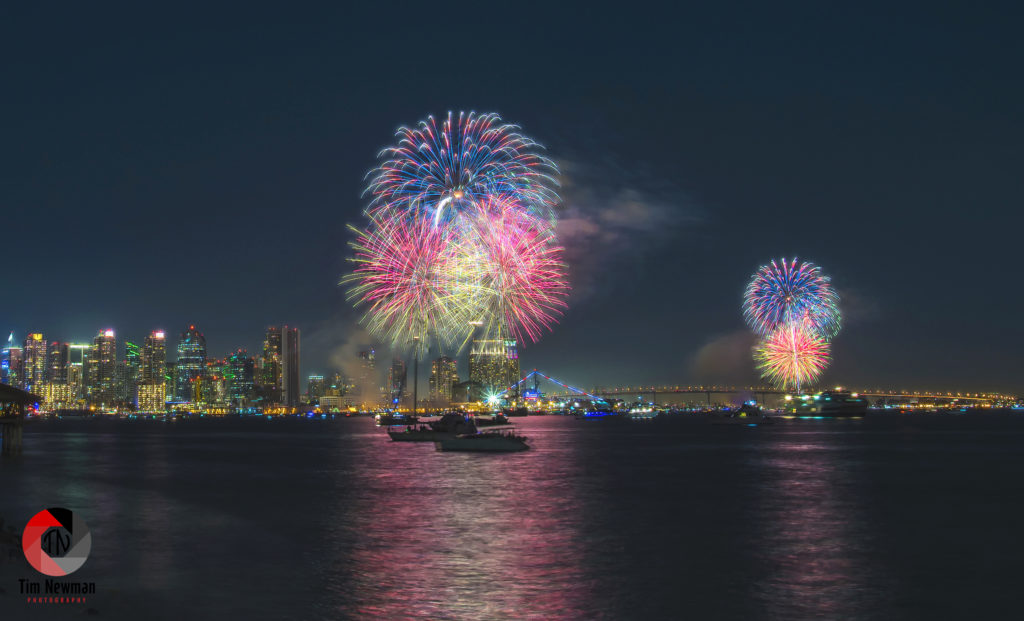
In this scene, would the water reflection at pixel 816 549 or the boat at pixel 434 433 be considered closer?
the water reflection at pixel 816 549

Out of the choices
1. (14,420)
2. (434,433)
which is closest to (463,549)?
(14,420)

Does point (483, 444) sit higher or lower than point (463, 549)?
lower

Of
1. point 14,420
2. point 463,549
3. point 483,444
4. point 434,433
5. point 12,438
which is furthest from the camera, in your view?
point 434,433

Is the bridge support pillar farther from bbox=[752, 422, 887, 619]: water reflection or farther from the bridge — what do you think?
bbox=[752, 422, 887, 619]: water reflection

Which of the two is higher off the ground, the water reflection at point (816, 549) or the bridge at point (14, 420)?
the bridge at point (14, 420)

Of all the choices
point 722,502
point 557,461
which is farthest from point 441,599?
point 557,461

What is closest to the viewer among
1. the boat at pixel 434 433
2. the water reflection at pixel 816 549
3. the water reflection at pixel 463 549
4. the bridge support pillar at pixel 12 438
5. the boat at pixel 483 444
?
the water reflection at pixel 463 549

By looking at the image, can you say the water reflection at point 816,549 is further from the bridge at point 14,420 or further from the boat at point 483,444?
the bridge at point 14,420

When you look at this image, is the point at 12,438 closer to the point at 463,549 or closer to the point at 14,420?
the point at 14,420

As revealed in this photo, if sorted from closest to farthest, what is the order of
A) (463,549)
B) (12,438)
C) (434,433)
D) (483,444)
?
(463,549), (12,438), (483,444), (434,433)

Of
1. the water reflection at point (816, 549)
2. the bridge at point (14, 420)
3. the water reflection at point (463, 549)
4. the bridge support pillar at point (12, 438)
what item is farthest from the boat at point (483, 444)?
the bridge support pillar at point (12, 438)

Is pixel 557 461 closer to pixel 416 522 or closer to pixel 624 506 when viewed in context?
pixel 624 506
